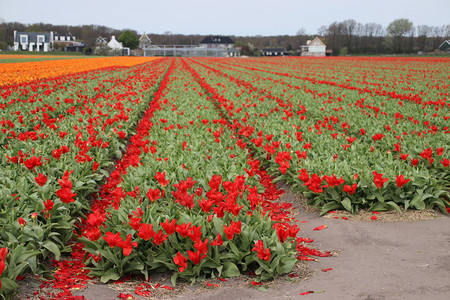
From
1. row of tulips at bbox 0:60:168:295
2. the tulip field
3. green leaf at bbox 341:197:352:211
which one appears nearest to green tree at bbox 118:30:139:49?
row of tulips at bbox 0:60:168:295

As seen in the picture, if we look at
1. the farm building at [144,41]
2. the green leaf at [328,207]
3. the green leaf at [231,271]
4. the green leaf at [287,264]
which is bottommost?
the green leaf at [231,271]

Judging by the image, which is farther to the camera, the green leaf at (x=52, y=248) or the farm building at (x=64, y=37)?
the farm building at (x=64, y=37)

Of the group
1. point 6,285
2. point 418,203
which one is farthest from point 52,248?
point 418,203

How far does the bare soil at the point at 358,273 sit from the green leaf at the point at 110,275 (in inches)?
2.3

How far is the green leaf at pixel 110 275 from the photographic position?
3.78 m

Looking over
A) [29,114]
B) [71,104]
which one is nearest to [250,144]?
[29,114]

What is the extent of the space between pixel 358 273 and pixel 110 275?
2.19 metres

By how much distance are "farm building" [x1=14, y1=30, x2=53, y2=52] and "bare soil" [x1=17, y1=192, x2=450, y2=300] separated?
389ft

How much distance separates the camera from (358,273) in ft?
12.7

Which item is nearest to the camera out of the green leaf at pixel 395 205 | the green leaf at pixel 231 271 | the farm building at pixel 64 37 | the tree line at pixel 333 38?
the green leaf at pixel 231 271

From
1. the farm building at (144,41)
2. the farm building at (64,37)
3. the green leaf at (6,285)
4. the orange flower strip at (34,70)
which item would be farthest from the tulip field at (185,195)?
the farm building at (64,37)

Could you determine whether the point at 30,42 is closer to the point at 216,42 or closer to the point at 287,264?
the point at 216,42

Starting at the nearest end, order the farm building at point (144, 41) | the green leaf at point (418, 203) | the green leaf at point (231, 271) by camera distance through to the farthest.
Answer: the green leaf at point (231, 271)
the green leaf at point (418, 203)
the farm building at point (144, 41)

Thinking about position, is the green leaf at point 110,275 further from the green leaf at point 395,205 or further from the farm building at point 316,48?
the farm building at point 316,48
